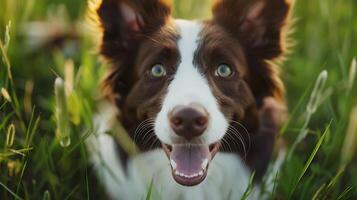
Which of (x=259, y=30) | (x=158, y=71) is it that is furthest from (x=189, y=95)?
(x=259, y=30)

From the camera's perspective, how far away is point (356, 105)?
13.4 ft

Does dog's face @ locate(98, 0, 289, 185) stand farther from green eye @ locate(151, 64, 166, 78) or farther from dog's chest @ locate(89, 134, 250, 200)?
dog's chest @ locate(89, 134, 250, 200)

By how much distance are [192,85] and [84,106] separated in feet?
A: 2.37

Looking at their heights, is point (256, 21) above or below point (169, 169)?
above

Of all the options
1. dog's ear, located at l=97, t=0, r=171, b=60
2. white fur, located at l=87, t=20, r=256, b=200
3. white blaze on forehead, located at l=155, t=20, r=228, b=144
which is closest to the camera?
white blaze on forehead, located at l=155, t=20, r=228, b=144

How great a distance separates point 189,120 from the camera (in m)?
2.81

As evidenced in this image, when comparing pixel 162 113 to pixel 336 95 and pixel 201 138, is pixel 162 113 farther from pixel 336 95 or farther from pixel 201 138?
pixel 336 95

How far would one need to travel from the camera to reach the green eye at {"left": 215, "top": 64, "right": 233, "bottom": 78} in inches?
125

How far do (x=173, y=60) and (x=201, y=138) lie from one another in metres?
0.43

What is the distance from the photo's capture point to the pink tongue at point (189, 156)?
9.87 ft

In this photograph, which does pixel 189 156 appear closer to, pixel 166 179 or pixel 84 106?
pixel 166 179

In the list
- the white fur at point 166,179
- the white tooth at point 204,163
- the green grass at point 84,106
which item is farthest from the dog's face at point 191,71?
the green grass at point 84,106

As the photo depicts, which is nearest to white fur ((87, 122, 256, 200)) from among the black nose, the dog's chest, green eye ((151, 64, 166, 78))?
the dog's chest

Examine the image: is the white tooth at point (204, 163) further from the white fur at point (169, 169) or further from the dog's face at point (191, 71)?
the white fur at point (169, 169)
